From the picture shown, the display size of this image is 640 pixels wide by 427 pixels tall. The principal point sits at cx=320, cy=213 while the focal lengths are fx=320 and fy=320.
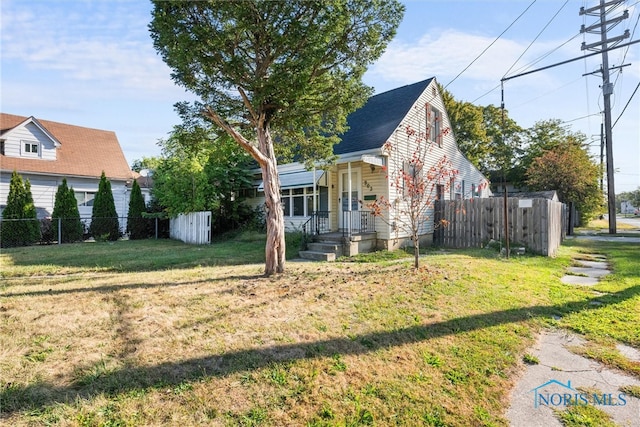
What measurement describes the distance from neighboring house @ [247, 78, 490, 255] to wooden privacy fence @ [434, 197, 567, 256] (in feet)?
2.75

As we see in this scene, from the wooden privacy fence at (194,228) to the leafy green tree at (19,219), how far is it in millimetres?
5511

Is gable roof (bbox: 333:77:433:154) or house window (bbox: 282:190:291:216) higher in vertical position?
gable roof (bbox: 333:77:433:154)

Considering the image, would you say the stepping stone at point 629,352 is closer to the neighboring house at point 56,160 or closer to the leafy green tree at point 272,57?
the leafy green tree at point 272,57

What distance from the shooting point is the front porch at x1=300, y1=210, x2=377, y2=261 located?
9.91m

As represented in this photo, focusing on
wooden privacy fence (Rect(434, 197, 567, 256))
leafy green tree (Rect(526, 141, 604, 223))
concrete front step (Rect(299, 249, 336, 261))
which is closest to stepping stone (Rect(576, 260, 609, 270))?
wooden privacy fence (Rect(434, 197, 567, 256))

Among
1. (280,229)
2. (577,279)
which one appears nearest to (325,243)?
(280,229)

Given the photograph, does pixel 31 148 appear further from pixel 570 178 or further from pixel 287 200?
pixel 570 178

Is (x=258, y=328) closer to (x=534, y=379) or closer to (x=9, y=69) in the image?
(x=534, y=379)

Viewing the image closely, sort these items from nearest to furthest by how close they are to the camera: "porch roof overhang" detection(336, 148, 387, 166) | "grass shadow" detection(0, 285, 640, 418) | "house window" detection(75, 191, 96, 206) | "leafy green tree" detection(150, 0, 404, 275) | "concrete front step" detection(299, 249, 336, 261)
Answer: "grass shadow" detection(0, 285, 640, 418) → "leafy green tree" detection(150, 0, 404, 275) → "concrete front step" detection(299, 249, 336, 261) → "porch roof overhang" detection(336, 148, 387, 166) → "house window" detection(75, 191, 96, 206)

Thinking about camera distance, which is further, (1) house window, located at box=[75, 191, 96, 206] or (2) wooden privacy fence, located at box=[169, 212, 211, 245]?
(1) house window, located at box=[75, 191, 96, 206]

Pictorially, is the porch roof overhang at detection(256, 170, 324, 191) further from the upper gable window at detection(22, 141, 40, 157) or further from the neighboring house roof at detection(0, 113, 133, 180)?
the upper gable window at detection(22, 141, 40, 157)

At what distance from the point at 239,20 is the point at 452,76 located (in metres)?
10.2

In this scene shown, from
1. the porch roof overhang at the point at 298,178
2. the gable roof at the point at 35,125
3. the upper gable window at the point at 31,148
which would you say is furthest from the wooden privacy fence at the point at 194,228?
the upper gable window at the point at 31,148

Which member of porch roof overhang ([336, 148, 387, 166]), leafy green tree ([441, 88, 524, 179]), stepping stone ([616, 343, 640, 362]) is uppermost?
leafy green tree ([441, 88, 524, 179])
